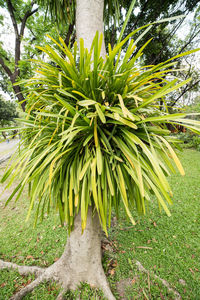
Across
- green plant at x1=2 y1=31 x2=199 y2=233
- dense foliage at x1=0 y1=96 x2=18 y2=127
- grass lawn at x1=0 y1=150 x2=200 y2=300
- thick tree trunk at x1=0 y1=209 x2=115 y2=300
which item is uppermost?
dense foliage at x1=0 y1=96 x2=18 y2=127

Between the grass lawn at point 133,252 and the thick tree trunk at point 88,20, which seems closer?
the thick tree trunk at point 88,20

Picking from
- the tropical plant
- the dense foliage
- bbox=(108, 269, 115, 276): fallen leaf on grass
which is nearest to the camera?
the tropical plant

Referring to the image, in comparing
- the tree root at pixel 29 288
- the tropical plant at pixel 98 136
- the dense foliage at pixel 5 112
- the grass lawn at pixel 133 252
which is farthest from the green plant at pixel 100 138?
the dense foliage at pixel 5 112

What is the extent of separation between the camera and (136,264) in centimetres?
158

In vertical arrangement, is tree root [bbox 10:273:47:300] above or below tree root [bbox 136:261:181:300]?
above

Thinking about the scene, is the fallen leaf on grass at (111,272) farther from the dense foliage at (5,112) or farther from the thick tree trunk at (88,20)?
the dense foliage at (5,112)

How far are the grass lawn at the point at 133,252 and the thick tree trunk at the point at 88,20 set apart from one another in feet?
4.01

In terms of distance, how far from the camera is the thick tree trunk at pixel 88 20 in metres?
1.15

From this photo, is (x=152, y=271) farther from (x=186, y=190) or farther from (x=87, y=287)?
(x=186, y=190)

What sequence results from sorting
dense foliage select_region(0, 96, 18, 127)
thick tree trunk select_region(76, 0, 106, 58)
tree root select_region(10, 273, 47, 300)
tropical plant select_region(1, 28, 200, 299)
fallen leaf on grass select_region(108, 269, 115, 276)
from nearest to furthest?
tropical plant select_region(1, 28, 200, 299) → thick tree trunk select_region(76, 0, 106, 58) → tree root select_region(10, 273, 47, 300) → fallen leaf on grass select_region(108, 269, 115, 276) → dense foliage select_region(0, 96, 18, 127)

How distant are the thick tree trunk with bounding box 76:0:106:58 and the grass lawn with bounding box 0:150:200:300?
122 centimetres

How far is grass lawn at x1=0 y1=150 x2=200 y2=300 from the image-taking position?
1.34 meters

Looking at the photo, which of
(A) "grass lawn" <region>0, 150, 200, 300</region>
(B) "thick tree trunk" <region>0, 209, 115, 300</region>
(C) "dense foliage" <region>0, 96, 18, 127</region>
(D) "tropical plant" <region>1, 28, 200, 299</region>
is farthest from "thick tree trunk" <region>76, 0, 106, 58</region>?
(C) "dense foliage" <region>0, 96, 18, 127</region>

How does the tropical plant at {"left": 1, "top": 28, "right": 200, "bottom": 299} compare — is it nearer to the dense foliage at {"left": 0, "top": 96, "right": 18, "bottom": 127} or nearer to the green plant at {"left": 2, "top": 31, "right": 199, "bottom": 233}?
the green plant at {"left": 2, "top": 31, "right": 199, "bottom": 233}
